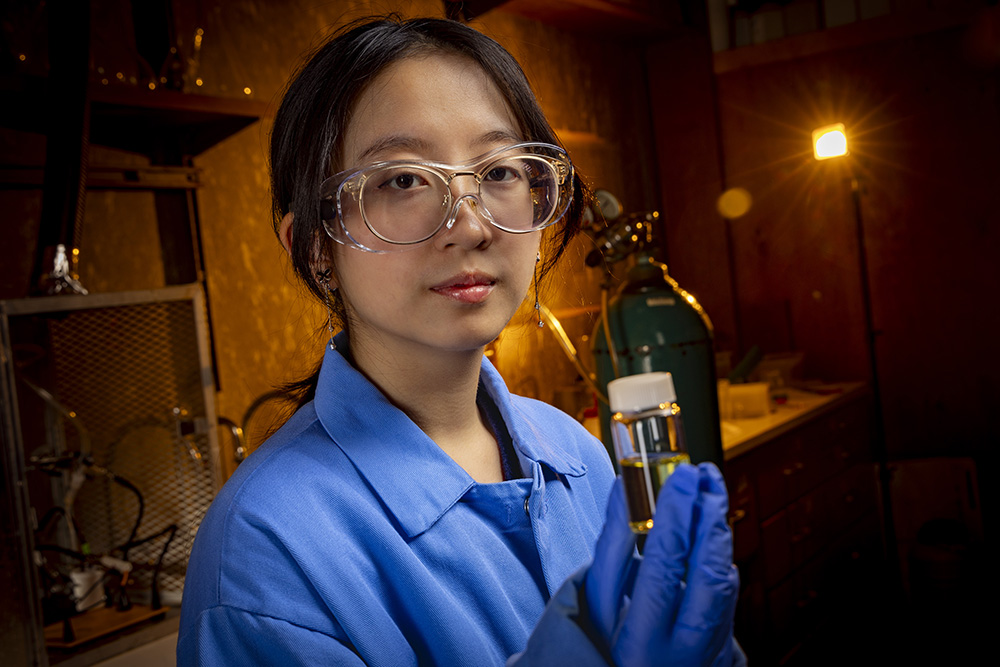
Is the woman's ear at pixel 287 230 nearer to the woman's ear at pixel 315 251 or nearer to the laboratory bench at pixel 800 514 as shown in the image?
the woman's ear at pixel 315 251

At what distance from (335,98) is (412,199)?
158 millimetres

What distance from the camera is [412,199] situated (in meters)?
0.89

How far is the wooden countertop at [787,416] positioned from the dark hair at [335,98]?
5.92 ft

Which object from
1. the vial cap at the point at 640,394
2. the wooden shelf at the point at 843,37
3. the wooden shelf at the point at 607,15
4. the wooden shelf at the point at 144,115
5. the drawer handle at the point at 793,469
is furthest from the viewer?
the wooden shelf at the point at 843,37

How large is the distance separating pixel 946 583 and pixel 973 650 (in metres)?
0.34

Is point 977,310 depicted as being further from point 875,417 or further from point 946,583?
point 946,583

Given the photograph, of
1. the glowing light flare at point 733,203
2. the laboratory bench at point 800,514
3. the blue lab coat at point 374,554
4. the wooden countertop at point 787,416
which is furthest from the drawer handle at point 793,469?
the blue lab coat at point 374,554

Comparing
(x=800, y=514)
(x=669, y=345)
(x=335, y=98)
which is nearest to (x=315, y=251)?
(x=335, y=98)

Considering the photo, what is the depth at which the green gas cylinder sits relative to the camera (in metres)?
2.15

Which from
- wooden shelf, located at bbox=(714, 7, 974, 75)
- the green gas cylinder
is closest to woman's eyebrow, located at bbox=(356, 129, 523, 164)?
the green gas cylinder

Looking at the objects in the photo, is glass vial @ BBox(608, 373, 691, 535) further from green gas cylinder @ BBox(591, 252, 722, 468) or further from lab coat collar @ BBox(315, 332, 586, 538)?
green gas cylinder @ BBox(591, 252, 722, 468)

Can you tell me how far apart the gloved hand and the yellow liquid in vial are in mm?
12

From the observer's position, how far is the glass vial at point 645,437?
0.60 meters

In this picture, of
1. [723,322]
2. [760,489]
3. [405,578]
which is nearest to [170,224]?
[405,578]
